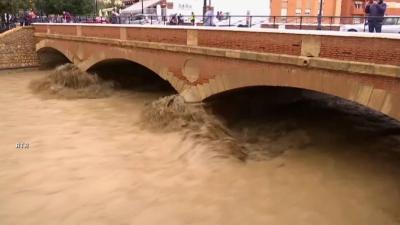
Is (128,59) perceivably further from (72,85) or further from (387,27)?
(387,27)

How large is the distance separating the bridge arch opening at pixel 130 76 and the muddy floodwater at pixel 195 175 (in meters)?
5.29

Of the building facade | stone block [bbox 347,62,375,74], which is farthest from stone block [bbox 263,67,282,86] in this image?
the building facade

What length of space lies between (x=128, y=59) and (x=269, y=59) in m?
7.10

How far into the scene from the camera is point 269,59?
8.67 meters

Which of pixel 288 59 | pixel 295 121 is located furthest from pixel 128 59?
pixel 288 59

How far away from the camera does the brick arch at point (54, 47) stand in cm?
1878

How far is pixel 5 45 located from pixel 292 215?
21925 mm

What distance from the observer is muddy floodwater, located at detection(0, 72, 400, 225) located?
22.1ft

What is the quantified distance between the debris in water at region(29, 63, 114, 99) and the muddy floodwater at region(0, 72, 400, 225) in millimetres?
3637

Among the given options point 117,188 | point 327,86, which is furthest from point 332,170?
point 117,188

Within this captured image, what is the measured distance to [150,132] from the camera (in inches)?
427

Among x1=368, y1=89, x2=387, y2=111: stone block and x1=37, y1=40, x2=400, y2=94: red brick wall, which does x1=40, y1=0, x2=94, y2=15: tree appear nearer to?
x1=37, y1=40, x2=400, y2=94: red brick wall

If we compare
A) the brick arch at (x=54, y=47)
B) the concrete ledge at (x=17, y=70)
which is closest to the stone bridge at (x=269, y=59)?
the brick arch at (x=54, y=47)

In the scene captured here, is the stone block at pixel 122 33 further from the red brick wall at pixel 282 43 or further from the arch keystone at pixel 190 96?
the arch keystone at pixel 190 96
